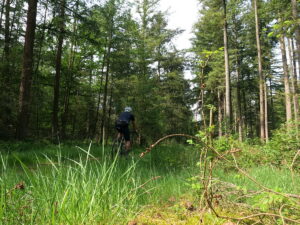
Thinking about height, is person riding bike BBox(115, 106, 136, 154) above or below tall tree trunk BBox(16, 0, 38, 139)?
below

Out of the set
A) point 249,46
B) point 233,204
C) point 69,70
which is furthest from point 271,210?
point 249,46

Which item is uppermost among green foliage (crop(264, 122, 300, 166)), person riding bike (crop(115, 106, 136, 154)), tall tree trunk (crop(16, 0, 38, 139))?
tall tree trunk (crop(16, 0, 38, 139))

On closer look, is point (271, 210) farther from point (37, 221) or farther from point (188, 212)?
point (37, 221)

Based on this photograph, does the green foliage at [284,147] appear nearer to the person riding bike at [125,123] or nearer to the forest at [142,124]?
the forest at [142,124]

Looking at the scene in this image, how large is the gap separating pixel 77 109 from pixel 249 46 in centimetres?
2201

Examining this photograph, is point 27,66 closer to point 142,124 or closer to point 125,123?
point 125,123

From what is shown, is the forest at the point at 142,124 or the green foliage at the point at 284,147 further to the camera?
the green foliage at the point at 284,147

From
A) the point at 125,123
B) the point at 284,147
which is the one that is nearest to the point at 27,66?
the point at 125,123

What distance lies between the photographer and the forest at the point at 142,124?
4.91ft

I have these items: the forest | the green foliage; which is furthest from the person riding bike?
the green foliage

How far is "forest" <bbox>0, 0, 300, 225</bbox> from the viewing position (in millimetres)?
1498

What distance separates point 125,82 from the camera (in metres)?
16.3

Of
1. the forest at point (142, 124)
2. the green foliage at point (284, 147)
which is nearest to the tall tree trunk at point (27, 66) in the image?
the forest at point (142, 124)

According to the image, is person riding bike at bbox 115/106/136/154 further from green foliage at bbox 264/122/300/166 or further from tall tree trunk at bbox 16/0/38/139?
green foliage at bbox 264/122/300/166
